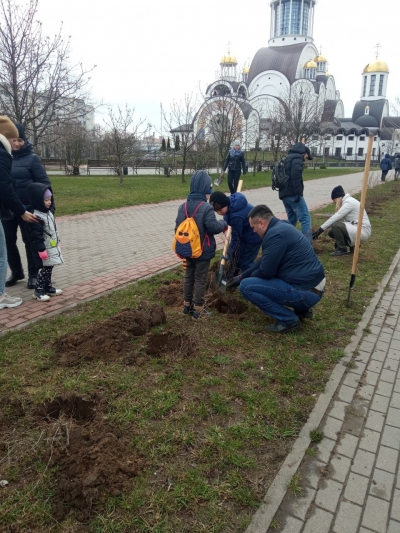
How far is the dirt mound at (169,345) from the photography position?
3.58 meters

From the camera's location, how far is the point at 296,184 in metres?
6.82

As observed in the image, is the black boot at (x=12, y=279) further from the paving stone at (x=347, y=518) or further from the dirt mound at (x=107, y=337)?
the paving stone at (x=347, y=518)

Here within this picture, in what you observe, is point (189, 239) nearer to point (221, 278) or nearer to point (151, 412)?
point (221, 278)

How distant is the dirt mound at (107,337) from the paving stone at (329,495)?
1.97 meters

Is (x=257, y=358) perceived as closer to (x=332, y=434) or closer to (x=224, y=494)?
(x=332, y=434)

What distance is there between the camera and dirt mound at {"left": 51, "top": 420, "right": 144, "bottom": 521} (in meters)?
2.04

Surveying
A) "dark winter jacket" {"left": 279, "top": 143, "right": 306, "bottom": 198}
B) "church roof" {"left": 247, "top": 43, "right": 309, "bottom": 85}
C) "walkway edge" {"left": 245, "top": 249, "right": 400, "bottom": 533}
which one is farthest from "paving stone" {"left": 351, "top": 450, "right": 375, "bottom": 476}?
"church roof" {"left": 247, "top": 43, "right": 309, "bottom": 85}

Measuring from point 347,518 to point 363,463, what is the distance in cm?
45

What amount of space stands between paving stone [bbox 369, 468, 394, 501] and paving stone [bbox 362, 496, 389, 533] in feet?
0.14

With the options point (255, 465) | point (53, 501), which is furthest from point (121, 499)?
point (255, 465)

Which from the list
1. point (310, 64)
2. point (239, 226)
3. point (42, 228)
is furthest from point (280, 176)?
point (310, 64)

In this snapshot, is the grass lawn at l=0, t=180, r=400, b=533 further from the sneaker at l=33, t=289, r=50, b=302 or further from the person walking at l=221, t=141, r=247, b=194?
the person walking at l=221, t=141, r=247, b=194

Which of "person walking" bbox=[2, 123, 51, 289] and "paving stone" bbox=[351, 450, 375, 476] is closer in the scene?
"paving stone" bbox=[351, 450, 375, 476]

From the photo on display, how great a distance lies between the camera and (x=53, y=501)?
81.4 inches
